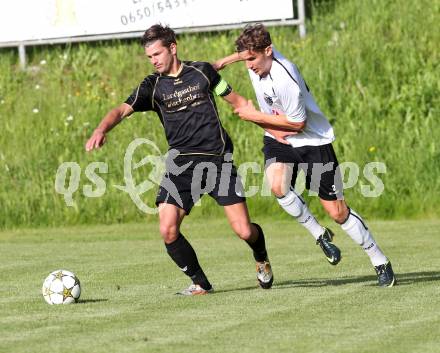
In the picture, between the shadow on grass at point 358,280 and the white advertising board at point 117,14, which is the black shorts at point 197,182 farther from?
the white advertising board at point 117,14

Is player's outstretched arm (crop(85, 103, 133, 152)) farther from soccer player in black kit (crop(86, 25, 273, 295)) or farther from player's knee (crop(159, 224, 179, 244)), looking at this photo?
player's knee (crop(159, 224, 179, 244))

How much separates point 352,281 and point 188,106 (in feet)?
7.77

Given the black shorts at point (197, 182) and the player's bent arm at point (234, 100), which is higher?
the player's bent arm at point (234, 100)

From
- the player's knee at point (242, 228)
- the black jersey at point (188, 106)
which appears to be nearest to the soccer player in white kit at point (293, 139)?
the black jersey at point (188, 106)

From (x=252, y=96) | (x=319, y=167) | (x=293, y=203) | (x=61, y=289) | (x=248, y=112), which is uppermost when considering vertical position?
(x=248, y=112)

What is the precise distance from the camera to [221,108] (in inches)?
802

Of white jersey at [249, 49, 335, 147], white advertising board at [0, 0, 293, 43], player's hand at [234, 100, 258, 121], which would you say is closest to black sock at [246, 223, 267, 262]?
white jersey at [249, 49, 335, 147]

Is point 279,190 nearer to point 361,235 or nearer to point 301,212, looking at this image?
point 301,212

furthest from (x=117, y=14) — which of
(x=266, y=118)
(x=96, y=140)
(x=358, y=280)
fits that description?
(x=96, y=140)

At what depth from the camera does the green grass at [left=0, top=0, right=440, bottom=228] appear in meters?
19.0

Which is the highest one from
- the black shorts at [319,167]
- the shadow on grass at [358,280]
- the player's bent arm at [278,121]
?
the player's bent arm at [278,121]

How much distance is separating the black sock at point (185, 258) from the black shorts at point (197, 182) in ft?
1.04

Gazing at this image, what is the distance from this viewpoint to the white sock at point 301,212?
10.3 meters

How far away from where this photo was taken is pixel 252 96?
20547mm
